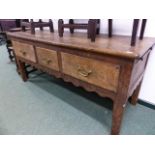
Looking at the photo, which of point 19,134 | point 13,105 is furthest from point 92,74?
point 13,105

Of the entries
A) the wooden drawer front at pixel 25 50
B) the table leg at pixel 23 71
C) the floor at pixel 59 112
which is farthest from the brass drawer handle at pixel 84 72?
the table leg at pixel 23 71

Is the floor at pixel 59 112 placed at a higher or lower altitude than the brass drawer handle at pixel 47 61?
lower

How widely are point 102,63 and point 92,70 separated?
0.10 m

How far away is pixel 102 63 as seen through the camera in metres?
0.90

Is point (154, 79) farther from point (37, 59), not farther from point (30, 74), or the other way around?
point (30, 74)

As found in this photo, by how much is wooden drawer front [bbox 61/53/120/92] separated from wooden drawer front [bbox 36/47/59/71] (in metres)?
0.11

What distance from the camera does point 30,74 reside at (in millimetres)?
2291

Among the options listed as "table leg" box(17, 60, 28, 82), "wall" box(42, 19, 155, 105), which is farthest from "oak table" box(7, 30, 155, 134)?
"table leg" box(17, 60, 28, 82)

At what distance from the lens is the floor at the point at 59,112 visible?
4.12 ft

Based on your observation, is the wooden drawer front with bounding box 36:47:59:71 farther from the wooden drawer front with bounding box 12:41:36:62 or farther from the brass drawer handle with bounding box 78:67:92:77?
the brass drawer handle with bounding box 78:67:92:77

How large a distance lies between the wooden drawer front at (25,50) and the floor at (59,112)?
1.60 feet

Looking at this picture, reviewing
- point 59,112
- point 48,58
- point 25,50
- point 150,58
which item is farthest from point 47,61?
point 150,58

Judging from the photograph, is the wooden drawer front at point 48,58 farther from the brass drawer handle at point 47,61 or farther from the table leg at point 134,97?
the table leg at point 134,97
